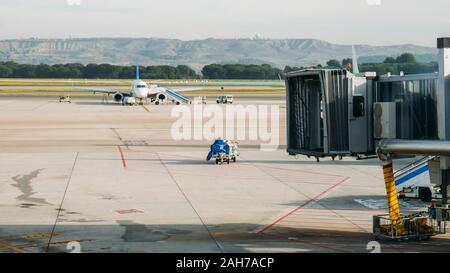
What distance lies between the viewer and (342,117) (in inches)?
→ 1257

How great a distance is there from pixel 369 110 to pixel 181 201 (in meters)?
13.8

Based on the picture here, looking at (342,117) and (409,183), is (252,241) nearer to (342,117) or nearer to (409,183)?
(342,117)

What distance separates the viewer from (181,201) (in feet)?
140

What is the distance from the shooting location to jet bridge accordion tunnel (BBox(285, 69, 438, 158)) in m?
31.1

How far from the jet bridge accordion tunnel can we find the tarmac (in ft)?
13.0

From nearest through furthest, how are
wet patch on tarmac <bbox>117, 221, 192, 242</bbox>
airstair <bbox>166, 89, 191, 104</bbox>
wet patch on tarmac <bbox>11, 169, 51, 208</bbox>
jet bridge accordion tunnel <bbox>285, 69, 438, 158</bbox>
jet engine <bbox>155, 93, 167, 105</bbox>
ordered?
jet bridge accordion tunnel <bbox>285, 69, 438, 158</bbox>, wet patch on tarmac <bbox>117, 221, 192, 242</bbox>, wet patch on tarmac <bbox>11, 169, 51, 208</bbox>, jet engine <bbox>155, 93, 167, 105</bbox>, airstair <bbox>166, 89, 191, 104</bbox>

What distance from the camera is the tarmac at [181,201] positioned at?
31.8 m

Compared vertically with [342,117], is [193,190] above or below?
below

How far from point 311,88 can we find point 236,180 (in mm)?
18249

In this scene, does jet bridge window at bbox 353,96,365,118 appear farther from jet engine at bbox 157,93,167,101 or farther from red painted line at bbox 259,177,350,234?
jet engine at bbox 157,93,167,101

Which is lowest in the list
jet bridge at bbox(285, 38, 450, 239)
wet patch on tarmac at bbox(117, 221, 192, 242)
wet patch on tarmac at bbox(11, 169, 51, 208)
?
wet patch on tarmac at bbox(117, 221, 192, 242)

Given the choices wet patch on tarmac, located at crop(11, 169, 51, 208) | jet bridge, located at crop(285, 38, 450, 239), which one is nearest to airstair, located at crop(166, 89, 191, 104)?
wet patch on tarmac, located at crop(11, 169, 51, 208)

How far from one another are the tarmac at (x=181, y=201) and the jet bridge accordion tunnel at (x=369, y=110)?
3.97 m
